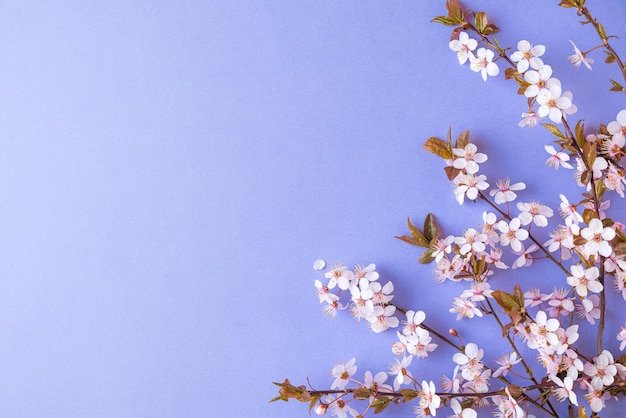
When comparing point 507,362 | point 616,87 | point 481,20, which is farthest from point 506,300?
point 481,20

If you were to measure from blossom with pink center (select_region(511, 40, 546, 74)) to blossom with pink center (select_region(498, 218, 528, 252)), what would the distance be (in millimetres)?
337

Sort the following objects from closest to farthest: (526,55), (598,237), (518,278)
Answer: (598,237) → (526,55) → (518,278)

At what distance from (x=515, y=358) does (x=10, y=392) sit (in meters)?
1.25

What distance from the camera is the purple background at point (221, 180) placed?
168cm

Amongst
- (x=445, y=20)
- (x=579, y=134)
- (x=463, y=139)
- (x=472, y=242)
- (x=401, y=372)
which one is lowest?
(x=401, y=372)

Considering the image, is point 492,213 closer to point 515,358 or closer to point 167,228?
point 515,358

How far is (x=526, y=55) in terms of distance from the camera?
1.56 meters

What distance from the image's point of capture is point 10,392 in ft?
5.91

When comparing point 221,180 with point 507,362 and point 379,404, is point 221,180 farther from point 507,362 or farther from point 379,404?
point 507,362

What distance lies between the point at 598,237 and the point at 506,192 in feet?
0.78

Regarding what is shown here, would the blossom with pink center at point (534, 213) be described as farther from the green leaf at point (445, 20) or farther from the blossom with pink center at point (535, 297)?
the green leaf at point (445, 20)

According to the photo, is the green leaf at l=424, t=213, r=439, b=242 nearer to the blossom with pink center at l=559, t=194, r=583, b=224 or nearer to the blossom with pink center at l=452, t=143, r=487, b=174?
the blossom with pink center at l=452, t=143, r=487, b=174

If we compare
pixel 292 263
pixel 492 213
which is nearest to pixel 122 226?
pixel 292 263

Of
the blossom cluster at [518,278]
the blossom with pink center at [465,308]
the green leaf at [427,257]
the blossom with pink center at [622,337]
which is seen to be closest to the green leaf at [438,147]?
the blossom cluster at [518,278]
